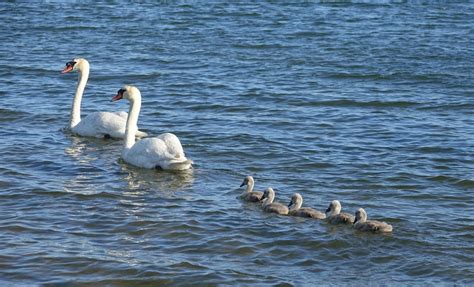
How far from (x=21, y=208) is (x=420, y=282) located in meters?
5.01

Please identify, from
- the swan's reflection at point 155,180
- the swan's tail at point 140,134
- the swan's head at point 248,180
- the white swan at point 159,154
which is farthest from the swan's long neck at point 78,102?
the swan's head at point 248,180

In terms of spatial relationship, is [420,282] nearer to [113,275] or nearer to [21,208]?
[113,275]

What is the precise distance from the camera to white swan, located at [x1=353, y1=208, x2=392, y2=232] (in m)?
12.1

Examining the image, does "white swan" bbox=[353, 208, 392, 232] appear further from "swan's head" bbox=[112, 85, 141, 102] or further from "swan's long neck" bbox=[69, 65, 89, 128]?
"swan's long neck" bbox=[69, 65, 89, 128]

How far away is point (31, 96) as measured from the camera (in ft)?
65.7

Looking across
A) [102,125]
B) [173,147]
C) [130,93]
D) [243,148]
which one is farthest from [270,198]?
[102,125]

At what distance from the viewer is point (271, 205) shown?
1312cm

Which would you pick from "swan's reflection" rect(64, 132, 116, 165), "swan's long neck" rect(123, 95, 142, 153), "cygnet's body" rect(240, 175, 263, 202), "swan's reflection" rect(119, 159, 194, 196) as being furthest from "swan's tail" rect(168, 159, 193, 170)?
"swan's reflection" rect(64, 132, 116, 165)

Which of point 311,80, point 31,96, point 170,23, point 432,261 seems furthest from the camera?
point 170,23

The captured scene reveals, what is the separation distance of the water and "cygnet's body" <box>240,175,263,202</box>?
0.46ft

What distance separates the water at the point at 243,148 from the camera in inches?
447

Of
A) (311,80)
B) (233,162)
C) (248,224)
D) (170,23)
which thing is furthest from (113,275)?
(170,23)

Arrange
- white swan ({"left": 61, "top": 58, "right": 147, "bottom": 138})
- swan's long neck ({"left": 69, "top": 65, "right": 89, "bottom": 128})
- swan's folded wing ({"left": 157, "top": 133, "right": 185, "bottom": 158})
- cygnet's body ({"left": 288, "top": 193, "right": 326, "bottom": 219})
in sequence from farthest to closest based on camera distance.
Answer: swan's long neck ({"left": 69, "top": 65, "right": 89, "bottom": 128})
white swan ({"left": 61, "top": 58, "right": 147, "bottom": 138})
swan's folded wing ({"left": 157, "top": 133, "right": 185, "bottom": 158})
cygnet's body ({"left": 288, "top": 193, "right": 326, "bottom": 219})

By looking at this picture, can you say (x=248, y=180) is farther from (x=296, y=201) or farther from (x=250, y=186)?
(x=296, y=201)
